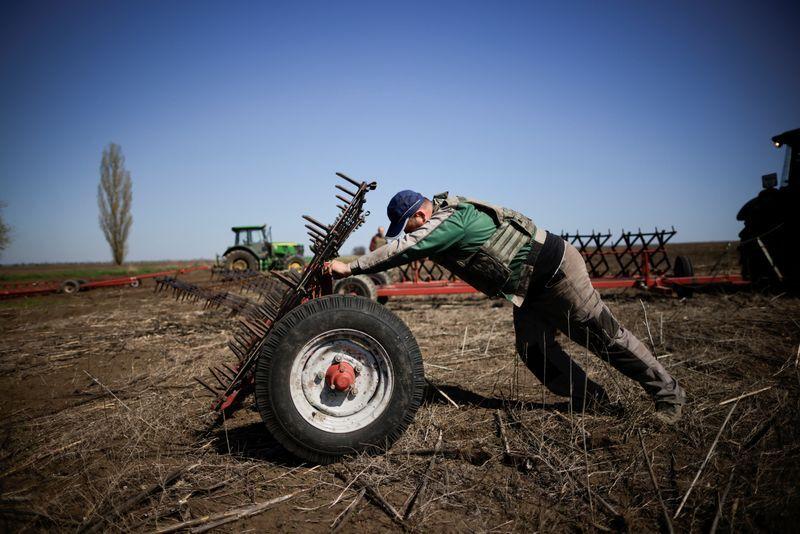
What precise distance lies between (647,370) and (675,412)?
297 millimetres

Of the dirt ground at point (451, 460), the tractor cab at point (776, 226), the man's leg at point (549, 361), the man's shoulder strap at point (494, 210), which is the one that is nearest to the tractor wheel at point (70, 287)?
the dirt ground at point (451, 460)

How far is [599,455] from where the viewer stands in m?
2.16

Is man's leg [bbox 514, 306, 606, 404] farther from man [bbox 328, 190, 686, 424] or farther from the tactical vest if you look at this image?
the tactical vest

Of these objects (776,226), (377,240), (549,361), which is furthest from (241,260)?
(776,226)

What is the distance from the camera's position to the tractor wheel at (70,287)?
13.4 meters

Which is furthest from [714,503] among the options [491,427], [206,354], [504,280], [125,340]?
[125,340]

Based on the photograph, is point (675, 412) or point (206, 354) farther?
point (206, 354)

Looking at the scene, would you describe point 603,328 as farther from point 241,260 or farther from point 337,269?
point 241,260

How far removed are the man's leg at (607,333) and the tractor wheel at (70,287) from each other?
1662cm

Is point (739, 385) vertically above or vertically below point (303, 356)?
below

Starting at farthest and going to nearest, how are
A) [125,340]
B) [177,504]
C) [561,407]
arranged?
[125,340]
[561,407]
[177,504]

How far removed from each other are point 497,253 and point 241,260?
17638 millimetres

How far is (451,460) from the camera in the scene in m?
2.21

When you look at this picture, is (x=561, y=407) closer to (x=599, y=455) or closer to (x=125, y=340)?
(x=599, y=455)
